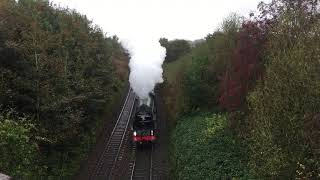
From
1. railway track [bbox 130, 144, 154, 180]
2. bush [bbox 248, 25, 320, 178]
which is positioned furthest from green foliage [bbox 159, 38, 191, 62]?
bush [bbox 248, 25, 320, 178]

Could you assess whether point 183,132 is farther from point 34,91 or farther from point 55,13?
point 55,13

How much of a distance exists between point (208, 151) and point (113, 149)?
33.2 feet

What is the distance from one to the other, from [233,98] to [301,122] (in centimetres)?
1359

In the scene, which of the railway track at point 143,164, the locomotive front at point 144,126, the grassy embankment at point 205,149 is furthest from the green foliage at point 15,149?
the locomotive front at point 144,126

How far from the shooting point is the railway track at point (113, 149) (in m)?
32.3

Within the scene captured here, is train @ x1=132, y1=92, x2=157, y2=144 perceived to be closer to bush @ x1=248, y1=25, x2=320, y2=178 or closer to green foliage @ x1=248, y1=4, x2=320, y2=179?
green foliage @ x1=248, y1=4, x2=320, y2=179

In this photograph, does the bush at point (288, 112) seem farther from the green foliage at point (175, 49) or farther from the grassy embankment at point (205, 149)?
the green foliage at point (175, 49)

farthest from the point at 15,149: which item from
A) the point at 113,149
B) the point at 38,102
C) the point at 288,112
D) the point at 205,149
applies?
the point at 288,112

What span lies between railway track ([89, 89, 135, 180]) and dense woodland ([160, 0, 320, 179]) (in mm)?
4296

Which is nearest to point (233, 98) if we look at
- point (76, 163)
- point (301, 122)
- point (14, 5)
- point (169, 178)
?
point (169, 178)

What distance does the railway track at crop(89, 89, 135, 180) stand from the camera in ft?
106

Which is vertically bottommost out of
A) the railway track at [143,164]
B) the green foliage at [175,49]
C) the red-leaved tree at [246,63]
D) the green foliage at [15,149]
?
the railway track at [143,164]

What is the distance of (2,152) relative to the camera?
2430cm

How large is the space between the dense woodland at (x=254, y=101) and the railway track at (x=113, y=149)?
14.1 feet
